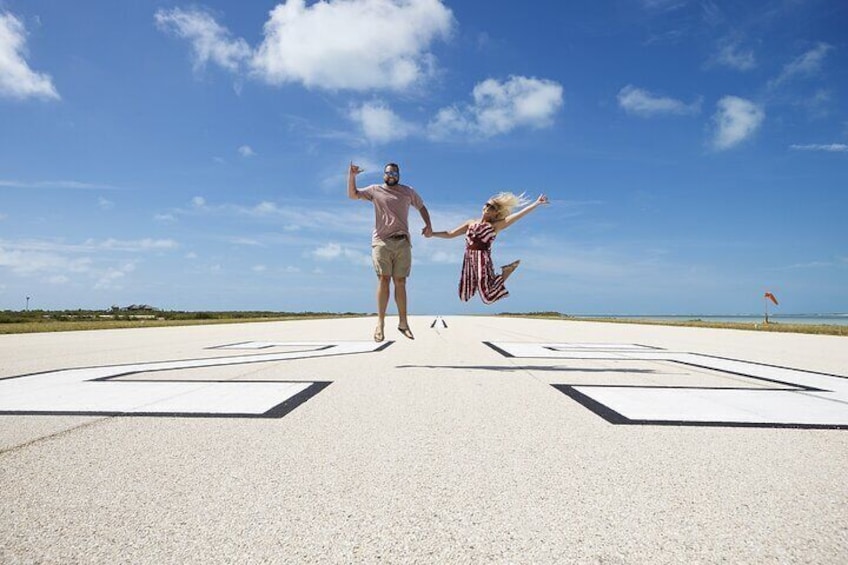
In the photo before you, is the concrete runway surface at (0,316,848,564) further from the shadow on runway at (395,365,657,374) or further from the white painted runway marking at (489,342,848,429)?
the shadow on runway at (395,365,657,374)

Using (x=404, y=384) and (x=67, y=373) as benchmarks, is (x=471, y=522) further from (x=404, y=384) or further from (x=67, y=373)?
(x=67, y=373)

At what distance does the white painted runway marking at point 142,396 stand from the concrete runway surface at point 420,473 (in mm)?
35

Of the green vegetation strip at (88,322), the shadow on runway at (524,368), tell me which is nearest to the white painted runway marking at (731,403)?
the shadow on runway at (524,368)

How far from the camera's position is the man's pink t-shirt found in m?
8.41

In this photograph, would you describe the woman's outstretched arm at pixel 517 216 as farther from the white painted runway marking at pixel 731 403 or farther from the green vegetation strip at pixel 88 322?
the green vegetation strip at pixel 88 322

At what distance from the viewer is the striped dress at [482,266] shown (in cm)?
809

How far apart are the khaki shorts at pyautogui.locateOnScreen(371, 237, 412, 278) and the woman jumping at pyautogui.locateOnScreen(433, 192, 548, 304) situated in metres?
0.84

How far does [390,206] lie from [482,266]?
1648 mm

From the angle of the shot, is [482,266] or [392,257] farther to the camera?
[392,257]

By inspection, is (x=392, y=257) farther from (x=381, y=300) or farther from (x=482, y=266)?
(x=482, y=266)

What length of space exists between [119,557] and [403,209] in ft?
23.1

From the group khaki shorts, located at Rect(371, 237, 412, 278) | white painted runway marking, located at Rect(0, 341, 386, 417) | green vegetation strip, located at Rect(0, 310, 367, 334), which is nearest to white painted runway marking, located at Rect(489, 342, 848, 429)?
white painted runway marking, located at Rect(0, 341, 386, 417)

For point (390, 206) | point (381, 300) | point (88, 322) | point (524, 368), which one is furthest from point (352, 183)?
point (88, 322)

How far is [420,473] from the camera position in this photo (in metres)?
2.60
